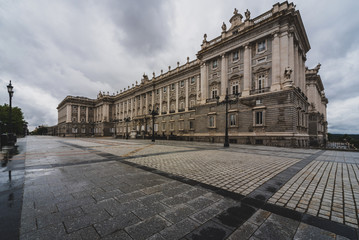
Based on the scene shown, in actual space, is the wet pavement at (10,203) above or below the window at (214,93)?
below

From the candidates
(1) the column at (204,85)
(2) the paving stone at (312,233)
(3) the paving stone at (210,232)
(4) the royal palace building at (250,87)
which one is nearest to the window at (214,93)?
(4) the royal palace building at (250,87)

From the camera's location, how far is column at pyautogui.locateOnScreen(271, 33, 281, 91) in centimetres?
1906

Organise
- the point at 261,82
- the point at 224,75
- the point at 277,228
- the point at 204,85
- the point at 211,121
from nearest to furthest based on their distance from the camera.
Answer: the point at 277,228 < the point at 261,82 < the point at 224,75 < the point at 211,121 < the point at 204,85

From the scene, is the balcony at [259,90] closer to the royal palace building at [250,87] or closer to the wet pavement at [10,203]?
the royal palace building at [250,87]

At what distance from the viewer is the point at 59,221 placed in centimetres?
240

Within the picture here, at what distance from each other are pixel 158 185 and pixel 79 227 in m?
2.09

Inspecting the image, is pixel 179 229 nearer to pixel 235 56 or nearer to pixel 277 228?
pixel 277 228

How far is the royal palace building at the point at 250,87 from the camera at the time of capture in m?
18.6

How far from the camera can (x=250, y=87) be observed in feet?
71.0

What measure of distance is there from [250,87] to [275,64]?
13.1 feet

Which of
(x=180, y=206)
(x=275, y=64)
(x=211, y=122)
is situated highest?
(x=275, y=64)

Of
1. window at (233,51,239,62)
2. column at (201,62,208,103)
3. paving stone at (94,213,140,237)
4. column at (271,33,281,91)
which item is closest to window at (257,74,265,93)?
column at (271,33,281,91)

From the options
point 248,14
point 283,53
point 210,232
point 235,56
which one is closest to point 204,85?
point 235,56

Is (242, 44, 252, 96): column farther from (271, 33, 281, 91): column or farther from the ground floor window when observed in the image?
the ground floor window
